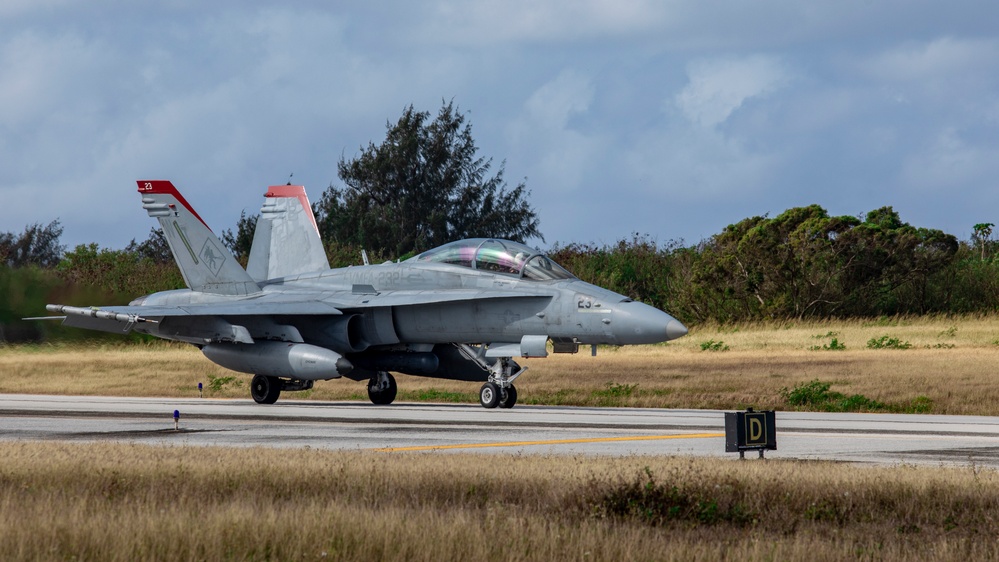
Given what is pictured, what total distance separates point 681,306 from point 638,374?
21.7 m

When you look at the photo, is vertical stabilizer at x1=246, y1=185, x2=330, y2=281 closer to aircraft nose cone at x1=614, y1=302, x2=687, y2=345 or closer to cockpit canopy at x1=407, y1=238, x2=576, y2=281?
cockpit canopy at x1=407, y1=238, x2=576, y2=281

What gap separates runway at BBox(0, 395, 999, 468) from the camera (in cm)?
1391

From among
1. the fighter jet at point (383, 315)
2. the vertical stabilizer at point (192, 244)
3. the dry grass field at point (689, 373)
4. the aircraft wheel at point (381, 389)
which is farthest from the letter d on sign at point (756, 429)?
the vertical stabilizer at point (192, 244)

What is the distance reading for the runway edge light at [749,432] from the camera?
12.1m

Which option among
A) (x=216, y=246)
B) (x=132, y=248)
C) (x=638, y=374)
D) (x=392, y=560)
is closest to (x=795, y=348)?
(x=638, y=374)

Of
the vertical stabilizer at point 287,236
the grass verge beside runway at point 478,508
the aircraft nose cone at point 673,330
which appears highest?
the vertical stabilizer at point 287,236

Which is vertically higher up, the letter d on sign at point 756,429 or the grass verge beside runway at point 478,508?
the letter d on sign at point 756,429

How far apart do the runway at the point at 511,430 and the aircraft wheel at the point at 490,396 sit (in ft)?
1.11

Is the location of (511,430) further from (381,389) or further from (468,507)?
(468,507)

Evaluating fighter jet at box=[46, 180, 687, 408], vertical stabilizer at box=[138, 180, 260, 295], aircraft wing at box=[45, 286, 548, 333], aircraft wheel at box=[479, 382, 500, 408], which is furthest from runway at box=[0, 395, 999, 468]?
vertical stabilizer at box=[138, 180, 260, 295]

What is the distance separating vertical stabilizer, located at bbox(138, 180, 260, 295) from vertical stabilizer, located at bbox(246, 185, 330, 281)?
5.85ft

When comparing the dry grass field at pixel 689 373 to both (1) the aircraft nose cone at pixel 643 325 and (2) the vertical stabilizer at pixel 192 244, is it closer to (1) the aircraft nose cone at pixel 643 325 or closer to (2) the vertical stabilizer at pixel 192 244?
(2) the vertical stabilizer at pixel 192 244

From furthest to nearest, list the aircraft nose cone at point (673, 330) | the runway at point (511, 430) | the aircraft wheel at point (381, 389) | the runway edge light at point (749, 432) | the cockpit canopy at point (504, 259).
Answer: the aircraft wheel at point (381, 389) < the cockpit canopy at point (504, 259) < the aircraft nose cone at point (673, 330) < the runway at point (511, 430) < the runway edge light at point (749, 432)

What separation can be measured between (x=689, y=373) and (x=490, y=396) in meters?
8.72
